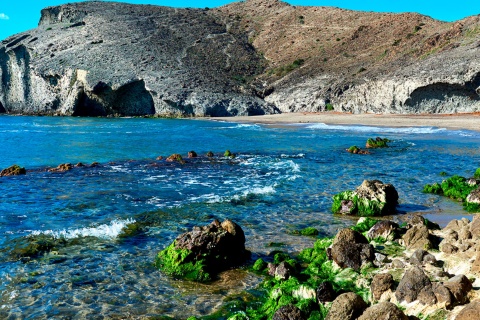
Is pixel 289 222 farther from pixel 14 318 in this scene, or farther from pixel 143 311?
pixel 14 318

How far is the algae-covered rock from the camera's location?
12.6 metres

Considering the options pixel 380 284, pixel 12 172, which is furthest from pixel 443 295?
pixel 12 172

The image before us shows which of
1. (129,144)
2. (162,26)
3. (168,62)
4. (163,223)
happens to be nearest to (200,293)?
(163,223)

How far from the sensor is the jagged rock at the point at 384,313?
5.07 metres

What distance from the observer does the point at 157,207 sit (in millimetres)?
13648

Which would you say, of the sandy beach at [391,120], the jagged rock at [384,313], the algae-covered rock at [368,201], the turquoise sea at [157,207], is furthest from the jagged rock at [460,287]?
the sandy beach at [391,120]

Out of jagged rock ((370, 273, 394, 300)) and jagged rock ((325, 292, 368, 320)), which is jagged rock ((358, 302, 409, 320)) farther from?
jagged rock ((370, 273, 394, 300))

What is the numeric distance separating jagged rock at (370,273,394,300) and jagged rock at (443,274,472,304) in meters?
0.94

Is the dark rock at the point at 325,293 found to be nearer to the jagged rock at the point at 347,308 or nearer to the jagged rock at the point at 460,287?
the jagged rock at the point at 347,308

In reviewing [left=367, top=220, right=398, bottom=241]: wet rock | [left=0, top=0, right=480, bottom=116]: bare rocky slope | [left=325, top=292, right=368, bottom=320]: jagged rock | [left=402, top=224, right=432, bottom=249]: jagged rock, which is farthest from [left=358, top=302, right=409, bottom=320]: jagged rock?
[left=0, top=0, right=480, bottom=116]: bare rocky slope

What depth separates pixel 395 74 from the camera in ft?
199

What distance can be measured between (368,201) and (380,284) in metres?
6.49

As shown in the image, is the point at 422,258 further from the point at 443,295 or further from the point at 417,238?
the point at 443,295

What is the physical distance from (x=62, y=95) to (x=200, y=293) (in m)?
82.5
